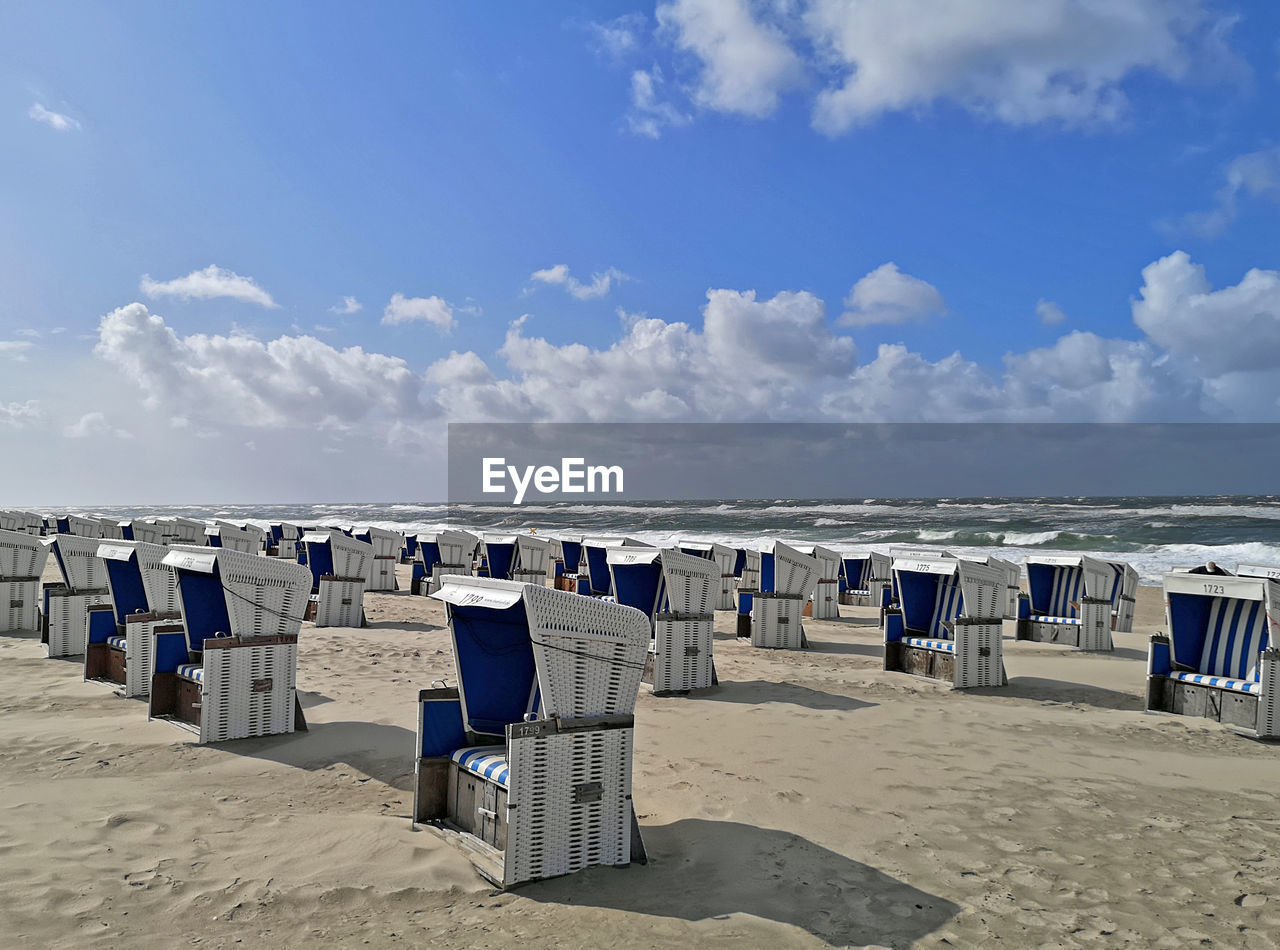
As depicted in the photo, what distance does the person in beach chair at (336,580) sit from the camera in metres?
14.3

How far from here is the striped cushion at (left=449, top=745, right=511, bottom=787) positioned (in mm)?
4383

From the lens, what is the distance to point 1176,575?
8.77 metres

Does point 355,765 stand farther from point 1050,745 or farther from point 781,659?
point 781,659

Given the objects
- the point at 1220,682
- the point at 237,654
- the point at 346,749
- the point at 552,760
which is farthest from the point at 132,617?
the point at 1220,682

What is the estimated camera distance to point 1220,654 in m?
8.77

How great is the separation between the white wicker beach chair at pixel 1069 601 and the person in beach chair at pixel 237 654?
40.2 ft

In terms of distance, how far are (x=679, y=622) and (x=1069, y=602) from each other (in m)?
9.19

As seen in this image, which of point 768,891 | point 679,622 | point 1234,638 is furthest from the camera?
point 679,622

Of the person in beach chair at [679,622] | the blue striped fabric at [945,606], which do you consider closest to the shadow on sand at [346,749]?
the person in beach chair at [679,622]

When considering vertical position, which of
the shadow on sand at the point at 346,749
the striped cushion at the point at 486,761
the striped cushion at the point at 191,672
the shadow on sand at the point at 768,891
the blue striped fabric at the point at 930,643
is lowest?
the shadow on sand at the point at 346,749

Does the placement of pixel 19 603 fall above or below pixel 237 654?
below

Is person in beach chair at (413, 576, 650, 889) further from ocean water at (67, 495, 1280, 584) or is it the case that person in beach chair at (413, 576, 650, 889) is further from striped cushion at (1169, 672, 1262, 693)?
ocean water at (67, 495, 1280, 584)

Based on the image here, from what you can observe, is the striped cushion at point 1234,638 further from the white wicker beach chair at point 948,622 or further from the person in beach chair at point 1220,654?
the white wicker beach chair at point 948,622

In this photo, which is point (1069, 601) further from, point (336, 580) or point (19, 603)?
point (19, 603)
